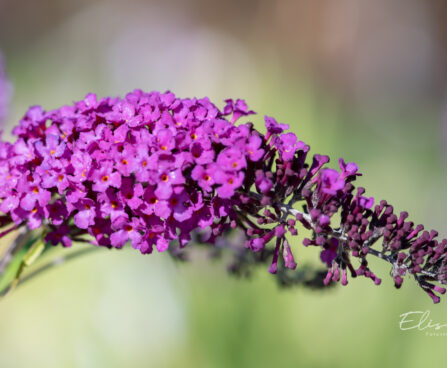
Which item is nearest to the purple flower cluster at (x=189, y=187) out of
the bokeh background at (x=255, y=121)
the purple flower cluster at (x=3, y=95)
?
the bokeh background at (x=255, y=121)

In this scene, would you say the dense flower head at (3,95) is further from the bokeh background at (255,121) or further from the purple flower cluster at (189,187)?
the purple flower cluster at (189,187)

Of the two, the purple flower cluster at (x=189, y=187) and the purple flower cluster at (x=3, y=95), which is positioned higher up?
the purple flower cluster at (x=3, y=95)

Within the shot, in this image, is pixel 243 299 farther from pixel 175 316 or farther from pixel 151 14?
pixel 151 14

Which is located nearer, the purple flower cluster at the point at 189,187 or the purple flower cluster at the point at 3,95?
the purple flower cluster at the point at 189,187

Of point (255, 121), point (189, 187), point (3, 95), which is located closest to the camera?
point (189, 187)

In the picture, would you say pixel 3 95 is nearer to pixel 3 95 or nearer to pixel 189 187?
pixel 3 95

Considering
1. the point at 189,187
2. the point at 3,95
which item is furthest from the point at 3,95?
the point at 189,187
